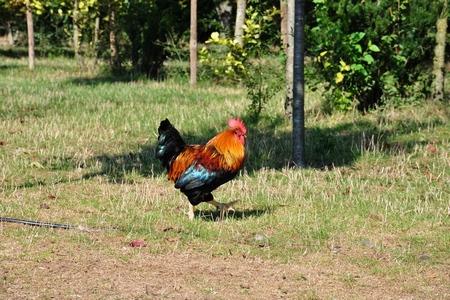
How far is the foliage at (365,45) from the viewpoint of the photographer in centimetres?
1472

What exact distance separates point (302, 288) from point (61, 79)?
17.3 meters

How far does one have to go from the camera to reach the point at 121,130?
14344mm

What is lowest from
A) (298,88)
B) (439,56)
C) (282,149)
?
(282,149)

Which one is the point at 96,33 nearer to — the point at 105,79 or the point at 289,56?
the point at 105,79

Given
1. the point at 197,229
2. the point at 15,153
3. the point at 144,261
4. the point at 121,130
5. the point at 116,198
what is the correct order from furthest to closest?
the point at 121,130 < the point at 15,153 < the point at 116,198 < the point at 197,229 < the point at 144,261

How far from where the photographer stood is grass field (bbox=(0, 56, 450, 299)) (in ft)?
22.2

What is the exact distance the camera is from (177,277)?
682cm

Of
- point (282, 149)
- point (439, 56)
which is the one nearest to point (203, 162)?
point (282, 149)

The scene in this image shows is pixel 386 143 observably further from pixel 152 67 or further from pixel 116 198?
pixel 152 67

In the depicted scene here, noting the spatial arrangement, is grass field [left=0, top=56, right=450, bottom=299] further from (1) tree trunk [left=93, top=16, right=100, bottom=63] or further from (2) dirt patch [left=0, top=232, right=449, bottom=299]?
(1) tree trunk [left=93, top=16, right=100, bottom=63]

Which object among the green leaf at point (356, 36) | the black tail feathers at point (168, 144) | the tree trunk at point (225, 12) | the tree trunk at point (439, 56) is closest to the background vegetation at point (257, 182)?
the green leaf at point (356, 36)

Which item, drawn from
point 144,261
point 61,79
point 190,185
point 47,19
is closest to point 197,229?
point 190,185

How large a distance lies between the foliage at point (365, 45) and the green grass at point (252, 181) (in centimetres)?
53

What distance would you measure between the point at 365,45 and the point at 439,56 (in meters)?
2.29
